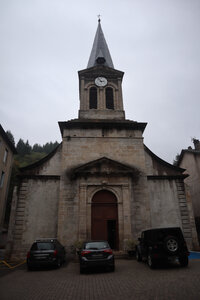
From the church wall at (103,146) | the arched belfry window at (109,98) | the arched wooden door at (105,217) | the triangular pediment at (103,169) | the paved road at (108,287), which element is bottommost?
the paved road at (108,287)

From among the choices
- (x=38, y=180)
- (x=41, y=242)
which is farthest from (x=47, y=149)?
(x=41, y=242)

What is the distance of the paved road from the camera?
538 centimetres

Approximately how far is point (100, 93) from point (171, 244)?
15204 millimetres

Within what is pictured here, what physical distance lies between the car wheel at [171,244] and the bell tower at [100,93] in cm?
1234

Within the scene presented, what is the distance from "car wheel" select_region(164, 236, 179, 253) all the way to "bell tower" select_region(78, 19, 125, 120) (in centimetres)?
1234

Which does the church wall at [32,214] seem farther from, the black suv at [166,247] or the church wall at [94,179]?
the black suv at [166,247]

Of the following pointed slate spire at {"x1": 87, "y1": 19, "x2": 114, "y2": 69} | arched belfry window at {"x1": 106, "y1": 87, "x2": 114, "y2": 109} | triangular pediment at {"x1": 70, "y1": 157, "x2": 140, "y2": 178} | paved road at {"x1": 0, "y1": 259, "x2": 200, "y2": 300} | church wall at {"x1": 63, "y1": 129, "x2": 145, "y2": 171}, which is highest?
pointed slate spire at {"x1": 87, "y1": 19, "x2": 114, "y2": 69}

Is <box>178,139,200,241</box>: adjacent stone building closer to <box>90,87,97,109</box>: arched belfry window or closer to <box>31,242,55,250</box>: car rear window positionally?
<box>90,87,97,109</box>: arched belfry window

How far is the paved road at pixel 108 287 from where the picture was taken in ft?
17.6

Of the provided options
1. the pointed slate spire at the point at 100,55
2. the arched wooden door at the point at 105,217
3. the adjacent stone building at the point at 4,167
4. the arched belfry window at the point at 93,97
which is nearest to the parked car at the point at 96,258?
the arched wooden door at the point at 105,217

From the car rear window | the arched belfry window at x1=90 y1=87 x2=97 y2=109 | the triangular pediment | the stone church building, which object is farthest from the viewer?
the arched belfry window at x1=90 y1=87 x2=97 y2=109

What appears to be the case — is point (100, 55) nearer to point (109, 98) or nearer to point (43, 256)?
point (109, 98)

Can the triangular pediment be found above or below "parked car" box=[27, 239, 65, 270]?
above

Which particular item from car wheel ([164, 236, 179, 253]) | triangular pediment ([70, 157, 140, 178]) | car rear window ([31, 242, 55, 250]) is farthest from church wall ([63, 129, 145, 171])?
car wheel ([164, 236, 179, 253])
